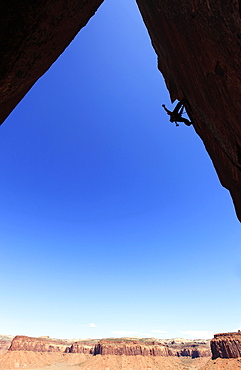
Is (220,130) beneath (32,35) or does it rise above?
beneath

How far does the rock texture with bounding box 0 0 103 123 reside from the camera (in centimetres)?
278

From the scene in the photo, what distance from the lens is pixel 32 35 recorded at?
122 inches

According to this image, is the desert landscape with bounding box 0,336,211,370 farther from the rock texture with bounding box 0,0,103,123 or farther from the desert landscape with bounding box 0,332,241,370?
the rock texture with bounding box 0,0,103,123

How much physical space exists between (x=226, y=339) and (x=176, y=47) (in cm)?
7627

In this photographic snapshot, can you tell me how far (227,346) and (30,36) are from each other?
76.2 metres

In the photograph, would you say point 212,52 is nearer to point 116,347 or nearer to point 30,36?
point 30,36

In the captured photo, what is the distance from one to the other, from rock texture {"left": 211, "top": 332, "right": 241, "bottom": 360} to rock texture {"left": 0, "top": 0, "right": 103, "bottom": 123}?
73.8 metres

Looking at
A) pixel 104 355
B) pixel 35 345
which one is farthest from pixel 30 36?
pixel 35 345

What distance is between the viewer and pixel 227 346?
2146 inches

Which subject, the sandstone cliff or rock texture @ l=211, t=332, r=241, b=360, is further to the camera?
the sandstone cliff

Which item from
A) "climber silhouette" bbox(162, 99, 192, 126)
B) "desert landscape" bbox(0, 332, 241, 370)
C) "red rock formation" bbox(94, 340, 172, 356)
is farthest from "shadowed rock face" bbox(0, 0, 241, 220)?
"red rock formation" bbox(94, 340, 172, 356)

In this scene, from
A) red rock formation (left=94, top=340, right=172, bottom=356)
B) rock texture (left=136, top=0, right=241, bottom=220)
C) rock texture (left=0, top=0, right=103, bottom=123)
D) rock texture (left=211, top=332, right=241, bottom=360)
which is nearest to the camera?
rock texture (left=136, top=0, right=241, bottom=220)

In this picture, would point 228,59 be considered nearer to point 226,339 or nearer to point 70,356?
point 226,339

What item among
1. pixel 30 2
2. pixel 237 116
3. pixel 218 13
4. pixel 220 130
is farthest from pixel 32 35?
pixel 220 130
